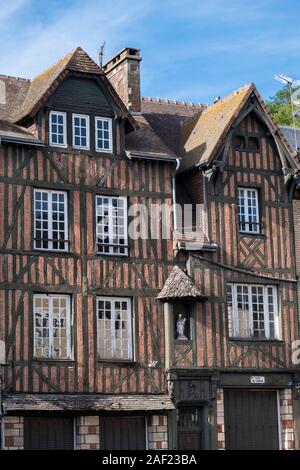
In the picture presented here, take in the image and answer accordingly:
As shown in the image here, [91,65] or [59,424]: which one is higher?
[91,65]

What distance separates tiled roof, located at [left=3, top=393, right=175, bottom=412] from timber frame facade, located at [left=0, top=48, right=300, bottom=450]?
4 cm

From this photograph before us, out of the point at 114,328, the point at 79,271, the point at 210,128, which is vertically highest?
the point at 210,128

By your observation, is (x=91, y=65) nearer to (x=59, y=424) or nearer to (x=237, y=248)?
(x=237, y=248)

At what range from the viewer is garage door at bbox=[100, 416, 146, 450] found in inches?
1055

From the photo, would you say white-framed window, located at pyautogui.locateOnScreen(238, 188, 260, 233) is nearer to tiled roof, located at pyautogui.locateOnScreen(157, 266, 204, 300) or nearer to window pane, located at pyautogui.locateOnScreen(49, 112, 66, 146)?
tiled roof, located at pyautogui.locateOnScreen(157, 266, 204, 300)

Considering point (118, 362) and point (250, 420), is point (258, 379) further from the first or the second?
point (118, 362)

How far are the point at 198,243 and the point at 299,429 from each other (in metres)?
5.59

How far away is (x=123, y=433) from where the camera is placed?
27.0m

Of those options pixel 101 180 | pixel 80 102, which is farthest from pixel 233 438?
pixel 80 102

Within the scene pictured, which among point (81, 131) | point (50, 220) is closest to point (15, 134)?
point (81, 131)

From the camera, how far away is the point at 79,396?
1040 inches

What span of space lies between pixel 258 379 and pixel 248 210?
15.2 feet

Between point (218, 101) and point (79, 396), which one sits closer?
point (79, 396)

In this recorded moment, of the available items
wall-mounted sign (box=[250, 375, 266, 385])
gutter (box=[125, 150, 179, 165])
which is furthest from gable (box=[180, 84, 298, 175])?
wall-mounted sign (box=[250, 375, 266, 385])
